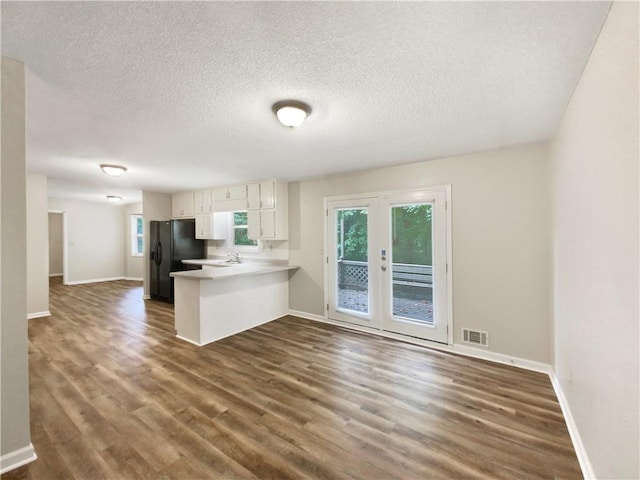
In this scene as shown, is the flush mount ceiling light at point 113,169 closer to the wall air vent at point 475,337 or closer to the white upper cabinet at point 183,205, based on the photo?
the white upper cabinet at point 183,205

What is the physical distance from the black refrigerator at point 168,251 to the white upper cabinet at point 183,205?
0.25 m

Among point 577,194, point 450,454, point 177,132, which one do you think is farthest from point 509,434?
point 177,132

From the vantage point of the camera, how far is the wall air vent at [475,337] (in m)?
3.11

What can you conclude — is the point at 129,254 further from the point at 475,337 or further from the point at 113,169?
the point at 475,337

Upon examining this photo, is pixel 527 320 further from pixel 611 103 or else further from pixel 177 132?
pixel 177 132

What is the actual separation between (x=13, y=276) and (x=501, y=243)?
13.6ft

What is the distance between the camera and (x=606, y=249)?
129 centimetres

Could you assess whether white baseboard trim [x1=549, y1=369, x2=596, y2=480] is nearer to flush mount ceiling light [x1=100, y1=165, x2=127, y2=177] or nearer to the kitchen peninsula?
the kitchen peninsula

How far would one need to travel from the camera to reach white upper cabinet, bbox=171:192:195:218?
601 cm

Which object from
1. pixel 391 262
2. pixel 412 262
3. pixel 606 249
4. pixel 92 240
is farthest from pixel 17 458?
pixel 92 240

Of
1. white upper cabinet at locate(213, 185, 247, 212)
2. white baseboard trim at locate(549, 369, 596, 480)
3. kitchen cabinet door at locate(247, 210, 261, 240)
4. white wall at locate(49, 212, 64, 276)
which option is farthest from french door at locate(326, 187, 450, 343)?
white wall at locate(49, 212, 64, 276)

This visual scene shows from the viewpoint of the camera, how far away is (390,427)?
77.8 inches

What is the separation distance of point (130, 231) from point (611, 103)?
35.0 feet

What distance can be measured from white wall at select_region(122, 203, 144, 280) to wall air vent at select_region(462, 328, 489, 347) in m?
9.04
